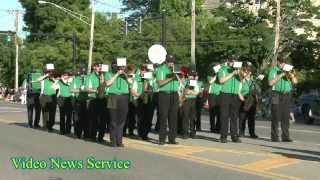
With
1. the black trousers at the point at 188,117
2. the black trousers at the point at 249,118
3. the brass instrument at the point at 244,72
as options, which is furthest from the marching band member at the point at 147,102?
the black trousers at the point at 249,118

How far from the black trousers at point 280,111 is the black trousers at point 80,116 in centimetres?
445

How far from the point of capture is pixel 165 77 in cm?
1619

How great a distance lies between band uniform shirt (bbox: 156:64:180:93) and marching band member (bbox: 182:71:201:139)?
8.36ft

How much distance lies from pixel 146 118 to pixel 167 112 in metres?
1.91

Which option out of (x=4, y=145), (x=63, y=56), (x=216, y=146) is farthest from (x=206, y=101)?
(x=63, y=56)

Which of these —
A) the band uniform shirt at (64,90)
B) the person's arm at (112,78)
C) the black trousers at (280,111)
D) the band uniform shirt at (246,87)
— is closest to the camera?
the person's arm at (112,78)

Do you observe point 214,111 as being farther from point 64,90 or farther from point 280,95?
point 64,90

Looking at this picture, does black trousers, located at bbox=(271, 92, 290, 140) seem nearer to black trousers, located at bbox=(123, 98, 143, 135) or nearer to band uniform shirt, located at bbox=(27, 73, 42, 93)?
black trousers, located at bbox=(123, 98, 143, 135)

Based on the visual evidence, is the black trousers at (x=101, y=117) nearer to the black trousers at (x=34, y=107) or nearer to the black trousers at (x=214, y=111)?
the black trousers at (x=214, y=111)

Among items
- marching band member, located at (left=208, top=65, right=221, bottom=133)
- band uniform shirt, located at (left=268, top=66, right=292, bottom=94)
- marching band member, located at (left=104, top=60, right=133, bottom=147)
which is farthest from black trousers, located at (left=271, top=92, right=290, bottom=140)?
marching band member, located at (left=104, top=60, right=133, bottom=147)

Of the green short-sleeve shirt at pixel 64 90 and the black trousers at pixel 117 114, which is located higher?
the green short-sleeve shirt at pixel 64 90

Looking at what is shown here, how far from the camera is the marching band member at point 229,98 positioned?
1722 centimetres

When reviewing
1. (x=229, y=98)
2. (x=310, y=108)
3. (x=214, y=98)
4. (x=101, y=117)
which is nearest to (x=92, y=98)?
(x=101, y=117)

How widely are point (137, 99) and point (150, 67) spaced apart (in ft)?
3.15
